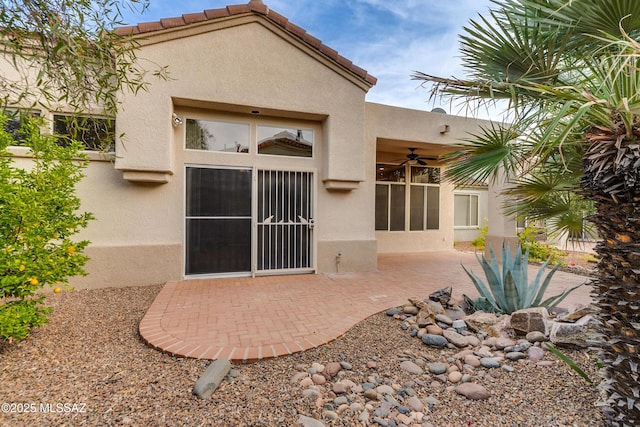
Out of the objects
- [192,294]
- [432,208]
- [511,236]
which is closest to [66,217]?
[192,294]

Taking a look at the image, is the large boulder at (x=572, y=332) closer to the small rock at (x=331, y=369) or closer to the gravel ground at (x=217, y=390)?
the gravel ground at (x=217, y=390)

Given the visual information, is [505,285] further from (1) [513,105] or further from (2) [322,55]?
(2) [322,55]

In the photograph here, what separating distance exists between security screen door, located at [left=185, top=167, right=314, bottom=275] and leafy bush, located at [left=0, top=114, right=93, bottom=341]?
2.99 meters

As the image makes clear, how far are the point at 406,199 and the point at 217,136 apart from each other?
26.5ft

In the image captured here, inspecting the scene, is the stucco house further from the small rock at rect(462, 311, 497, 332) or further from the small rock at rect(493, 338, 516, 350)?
the small rock at rect(493, 338, 516, 350)

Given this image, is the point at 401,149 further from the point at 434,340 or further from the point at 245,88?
the point at 434,340

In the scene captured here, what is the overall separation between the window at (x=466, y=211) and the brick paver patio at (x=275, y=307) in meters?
7.71

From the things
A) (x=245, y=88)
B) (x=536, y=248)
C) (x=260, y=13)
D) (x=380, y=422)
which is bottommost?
(x=380, y=422)

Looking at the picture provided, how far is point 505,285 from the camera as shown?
175 inches

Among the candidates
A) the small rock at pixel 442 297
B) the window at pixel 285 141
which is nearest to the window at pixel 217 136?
the window at pixel 285 141

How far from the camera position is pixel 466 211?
15680mm

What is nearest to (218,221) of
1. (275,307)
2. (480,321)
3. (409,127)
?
(275,307)

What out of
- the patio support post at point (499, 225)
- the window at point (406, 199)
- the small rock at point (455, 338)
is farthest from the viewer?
the window at point (406, 199)

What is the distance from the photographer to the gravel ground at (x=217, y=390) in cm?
243
